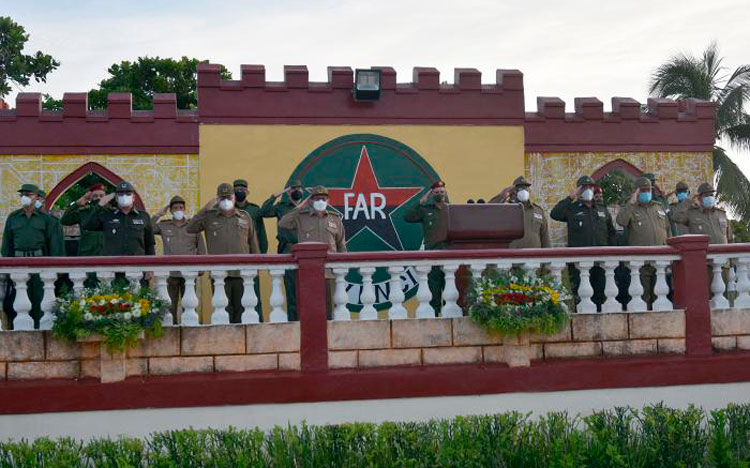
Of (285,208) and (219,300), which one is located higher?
(285,208)

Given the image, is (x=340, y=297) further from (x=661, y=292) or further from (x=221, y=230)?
(x=661, y=292)

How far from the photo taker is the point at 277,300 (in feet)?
24.1

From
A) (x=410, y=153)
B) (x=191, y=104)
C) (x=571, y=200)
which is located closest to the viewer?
(x=571, y=200)

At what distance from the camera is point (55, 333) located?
690cm

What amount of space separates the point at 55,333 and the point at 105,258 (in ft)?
2.27

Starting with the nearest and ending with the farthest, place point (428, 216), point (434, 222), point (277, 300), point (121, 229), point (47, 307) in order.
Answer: point (47, 307), point (277, 300), point (121, 229), point (434, 222), point (428, 216)

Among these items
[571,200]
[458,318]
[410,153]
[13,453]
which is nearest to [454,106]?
[410,153]

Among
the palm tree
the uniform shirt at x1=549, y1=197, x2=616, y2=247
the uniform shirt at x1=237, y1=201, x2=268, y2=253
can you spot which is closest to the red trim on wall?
the uniform shirt at x1=549, y1=197, x2=616, y2=247

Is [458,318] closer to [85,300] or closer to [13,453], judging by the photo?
[85,300]

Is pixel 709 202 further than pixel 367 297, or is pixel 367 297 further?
pixel 709 202

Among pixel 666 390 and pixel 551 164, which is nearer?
pixel 666 390

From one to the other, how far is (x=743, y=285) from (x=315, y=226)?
4015 millimetres

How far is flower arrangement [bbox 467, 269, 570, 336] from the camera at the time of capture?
7289mm

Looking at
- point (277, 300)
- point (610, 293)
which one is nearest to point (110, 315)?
point (277, 300)
